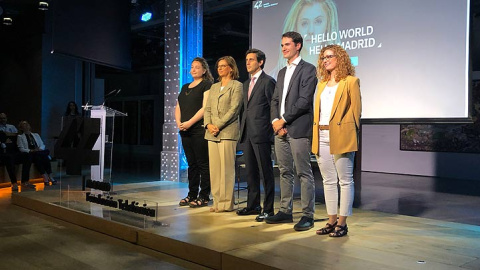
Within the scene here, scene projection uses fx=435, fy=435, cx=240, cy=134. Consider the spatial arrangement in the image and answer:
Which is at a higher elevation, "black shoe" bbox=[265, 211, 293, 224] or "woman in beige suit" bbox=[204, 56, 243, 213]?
"woman in beige suit" bbox=[204, 56, 243, 213]

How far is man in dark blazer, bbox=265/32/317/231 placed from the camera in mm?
3283

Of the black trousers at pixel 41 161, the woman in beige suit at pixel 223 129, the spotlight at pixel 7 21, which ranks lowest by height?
the black trousers at pixel 41 161

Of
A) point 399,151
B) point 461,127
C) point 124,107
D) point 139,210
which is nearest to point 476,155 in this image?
point 461,127

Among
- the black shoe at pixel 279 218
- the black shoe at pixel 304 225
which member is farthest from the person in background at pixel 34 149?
the black shoe at pixel 304 225

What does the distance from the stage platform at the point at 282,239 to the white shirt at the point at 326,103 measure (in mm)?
831

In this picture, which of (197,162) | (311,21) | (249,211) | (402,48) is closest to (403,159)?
(311,21)

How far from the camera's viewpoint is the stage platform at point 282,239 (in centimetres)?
252

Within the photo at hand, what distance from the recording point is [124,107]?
18219mm

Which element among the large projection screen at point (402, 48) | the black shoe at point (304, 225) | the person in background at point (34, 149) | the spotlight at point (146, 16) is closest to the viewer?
the black shoe at point (304, 225)

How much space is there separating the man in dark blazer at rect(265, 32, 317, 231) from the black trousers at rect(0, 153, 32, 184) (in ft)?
15.0

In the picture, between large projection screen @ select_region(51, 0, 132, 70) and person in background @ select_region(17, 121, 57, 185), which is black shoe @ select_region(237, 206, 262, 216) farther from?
person in background @ select_region(17, 121, 57, 185)

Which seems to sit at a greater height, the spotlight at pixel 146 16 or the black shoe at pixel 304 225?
the spotlight at pixel 146 16

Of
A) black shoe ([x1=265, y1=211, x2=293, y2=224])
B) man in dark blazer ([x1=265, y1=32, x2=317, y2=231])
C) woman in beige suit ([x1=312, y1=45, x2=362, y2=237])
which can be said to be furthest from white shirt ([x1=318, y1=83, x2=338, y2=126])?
black shoe ([x1=265, y1=211, x2=293, y2=224])

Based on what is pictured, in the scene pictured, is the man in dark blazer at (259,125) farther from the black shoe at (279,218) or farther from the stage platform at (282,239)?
the stage platform at (282,239)
